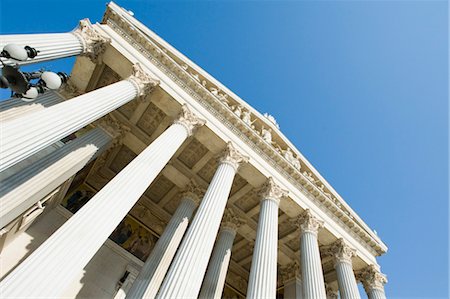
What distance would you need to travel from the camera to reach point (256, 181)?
1642cm

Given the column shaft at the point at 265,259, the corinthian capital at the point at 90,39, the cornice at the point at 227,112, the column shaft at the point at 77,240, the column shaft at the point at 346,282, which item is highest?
the cornice at the point at 227,112

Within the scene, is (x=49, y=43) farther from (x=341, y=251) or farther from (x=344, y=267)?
(x=341, y=251)

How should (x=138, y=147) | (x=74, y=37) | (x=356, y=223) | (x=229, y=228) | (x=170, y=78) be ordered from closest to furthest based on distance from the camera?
(x=74, y=37) → (x=170, y=78) → (x=229, y=228) → (x=138, y=147) → (x=356, y=223)

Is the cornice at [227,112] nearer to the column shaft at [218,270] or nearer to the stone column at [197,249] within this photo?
the stone column at [197,249]

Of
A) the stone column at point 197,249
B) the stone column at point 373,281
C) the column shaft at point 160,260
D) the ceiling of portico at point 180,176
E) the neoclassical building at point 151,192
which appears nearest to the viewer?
the stone column at point 197,249

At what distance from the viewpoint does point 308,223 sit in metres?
16.3

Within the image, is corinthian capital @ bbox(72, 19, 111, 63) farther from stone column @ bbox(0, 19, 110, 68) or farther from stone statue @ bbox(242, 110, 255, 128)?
stone statue @ bbox(242, 110, 255, 128)

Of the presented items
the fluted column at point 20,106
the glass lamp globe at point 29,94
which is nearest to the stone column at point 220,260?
the glass lamp globe at point 29,94

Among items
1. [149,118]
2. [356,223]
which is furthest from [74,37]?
[356,223]

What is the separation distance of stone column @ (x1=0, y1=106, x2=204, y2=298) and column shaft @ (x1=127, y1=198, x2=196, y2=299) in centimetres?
442

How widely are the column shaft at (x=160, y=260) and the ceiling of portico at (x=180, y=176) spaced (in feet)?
10.3

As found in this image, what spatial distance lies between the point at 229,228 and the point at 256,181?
143 inches

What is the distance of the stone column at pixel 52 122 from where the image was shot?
299 inches

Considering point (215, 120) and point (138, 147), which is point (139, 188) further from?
point (138, 147)
